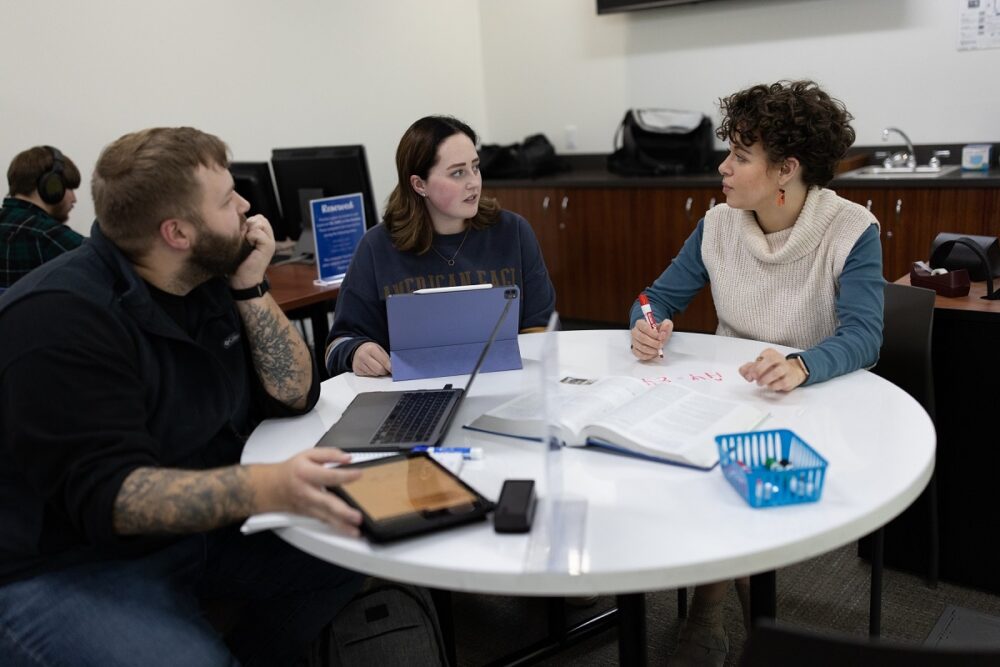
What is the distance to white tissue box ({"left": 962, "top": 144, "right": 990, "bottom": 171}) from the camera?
3.57m

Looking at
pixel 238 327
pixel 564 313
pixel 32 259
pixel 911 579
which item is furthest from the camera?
pixel 564 313

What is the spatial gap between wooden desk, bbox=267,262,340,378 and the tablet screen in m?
A: 1.57

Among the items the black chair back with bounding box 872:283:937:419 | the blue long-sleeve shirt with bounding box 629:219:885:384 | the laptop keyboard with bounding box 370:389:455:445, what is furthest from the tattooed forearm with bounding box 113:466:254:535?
the black chair back with bounding box 872:283:937:419

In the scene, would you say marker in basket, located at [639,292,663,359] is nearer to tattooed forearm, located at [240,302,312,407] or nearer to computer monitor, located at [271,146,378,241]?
tattooed forearm, located at [240,302,312,407]

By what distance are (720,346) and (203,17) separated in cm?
339

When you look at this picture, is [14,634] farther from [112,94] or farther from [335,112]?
[335,112]

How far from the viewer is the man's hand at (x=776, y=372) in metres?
1.48

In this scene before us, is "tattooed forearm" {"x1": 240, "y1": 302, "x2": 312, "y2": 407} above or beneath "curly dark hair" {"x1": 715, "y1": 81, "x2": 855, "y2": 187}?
beneath

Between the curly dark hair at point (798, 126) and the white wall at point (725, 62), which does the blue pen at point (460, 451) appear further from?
the white wall at point (725, 62)

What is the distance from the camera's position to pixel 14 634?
1238 millimetres

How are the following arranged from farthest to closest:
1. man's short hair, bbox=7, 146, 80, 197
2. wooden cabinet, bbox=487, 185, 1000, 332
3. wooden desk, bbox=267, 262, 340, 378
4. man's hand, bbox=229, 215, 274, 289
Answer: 1. wooden cabinet, bbox=487, 185, 1000, 332
2. man's short hair, bbox=7, 146, 80, 197
3. wooden desk, bbox=267, 262, 340, 378
4. man's hand, bbox=229, 215, 274, 289

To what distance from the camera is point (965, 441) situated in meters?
2.03

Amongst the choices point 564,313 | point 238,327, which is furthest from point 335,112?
point 238,327

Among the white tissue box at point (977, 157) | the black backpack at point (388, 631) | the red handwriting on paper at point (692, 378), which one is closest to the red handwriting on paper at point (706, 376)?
the red handwriting on paper at point (692, 378)
